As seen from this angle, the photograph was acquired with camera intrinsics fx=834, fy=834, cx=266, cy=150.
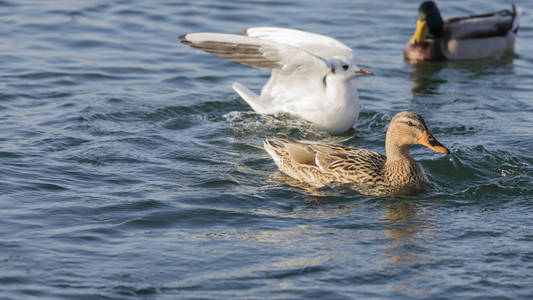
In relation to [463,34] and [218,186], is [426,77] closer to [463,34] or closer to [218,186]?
[463,34]

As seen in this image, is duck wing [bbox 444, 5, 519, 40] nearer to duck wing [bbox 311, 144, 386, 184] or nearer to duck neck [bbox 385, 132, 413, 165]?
duck wing [bbox 311, 144, 386, 184]

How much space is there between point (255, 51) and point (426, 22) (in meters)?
6.03

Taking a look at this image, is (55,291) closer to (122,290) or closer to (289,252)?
(122,290)

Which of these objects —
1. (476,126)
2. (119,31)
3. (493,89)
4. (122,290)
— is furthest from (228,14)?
(122,290)

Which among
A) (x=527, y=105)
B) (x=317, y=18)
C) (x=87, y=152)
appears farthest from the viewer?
(x=317, y=18)

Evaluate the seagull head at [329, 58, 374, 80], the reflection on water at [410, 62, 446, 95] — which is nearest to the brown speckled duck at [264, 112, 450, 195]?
the seagull head at [329, 58, 374, 80]

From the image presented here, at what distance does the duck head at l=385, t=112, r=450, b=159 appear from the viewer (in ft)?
26.2

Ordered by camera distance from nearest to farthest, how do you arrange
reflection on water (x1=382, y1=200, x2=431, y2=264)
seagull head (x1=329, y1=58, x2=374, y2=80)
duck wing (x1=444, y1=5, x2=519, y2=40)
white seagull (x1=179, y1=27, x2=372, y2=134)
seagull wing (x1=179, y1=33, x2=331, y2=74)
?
reflection on water (x1=382, y1=200, x2=431, y2=264)
seagull wing (x1=179, y1=33, x2=331, y2=74)
white seagull (x1=179, y1=27, x2=372, y2=134)
seagull head (x1=329, y1=58, x2=374, y2=80)
duck wing (x1=444, y1=5, x2=519, y2=40)

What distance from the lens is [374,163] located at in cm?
839

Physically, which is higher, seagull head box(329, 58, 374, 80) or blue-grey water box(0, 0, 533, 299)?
seagull head box(329, 58, 374, 80)

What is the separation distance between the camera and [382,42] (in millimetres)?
15344

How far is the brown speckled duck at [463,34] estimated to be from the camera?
14695mm

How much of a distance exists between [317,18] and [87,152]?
319 inches

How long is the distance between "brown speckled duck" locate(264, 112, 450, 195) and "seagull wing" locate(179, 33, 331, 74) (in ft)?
4.34
